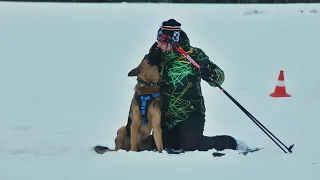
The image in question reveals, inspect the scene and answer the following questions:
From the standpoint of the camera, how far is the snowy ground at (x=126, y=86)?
4.25 metres

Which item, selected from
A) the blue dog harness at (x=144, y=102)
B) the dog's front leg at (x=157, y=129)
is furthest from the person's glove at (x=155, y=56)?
the dog's front leg at (x=157, y=129)

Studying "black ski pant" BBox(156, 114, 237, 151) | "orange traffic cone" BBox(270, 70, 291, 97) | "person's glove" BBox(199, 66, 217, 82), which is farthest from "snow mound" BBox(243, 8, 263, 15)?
"person's glove" BBox(199, 66, 217, 82)

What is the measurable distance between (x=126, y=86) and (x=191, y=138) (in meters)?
3.69

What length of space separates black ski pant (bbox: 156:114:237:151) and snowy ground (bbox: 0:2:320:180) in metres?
0.25

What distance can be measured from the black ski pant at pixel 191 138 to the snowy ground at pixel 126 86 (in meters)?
0.25

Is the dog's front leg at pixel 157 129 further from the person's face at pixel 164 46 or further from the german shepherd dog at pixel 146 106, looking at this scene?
the person's face at pixel 164 46

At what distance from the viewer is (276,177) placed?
404 centimetres

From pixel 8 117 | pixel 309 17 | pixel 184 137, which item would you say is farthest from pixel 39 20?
pixel 184 137

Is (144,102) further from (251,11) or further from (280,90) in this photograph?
(251,11)

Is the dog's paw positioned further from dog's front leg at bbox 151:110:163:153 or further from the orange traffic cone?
the orange traffic cone

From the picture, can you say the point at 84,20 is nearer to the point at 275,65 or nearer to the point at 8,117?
the point at 275,65

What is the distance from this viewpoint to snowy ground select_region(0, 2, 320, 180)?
425 cm

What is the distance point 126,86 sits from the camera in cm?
828

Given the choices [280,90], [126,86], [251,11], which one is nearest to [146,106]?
[280,90]
